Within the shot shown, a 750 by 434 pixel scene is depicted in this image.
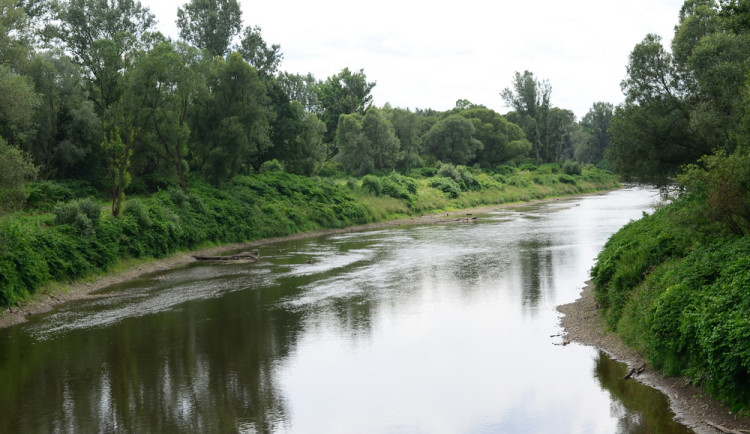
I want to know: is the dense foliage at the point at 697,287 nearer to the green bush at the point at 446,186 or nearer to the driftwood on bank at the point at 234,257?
the driftwood on bank at the point at 234,257

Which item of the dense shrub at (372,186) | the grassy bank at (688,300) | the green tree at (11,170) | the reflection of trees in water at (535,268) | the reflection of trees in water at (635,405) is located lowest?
the reflection of trees in water at (635,405)

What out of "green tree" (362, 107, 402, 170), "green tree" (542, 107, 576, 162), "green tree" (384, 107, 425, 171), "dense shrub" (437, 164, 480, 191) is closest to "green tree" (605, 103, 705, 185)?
"dense shrub" (437, 164, 480, 191)

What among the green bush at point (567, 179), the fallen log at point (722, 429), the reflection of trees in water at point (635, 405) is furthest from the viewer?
the green bush at point (567, 179)

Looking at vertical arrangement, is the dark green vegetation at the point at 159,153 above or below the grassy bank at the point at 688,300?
above

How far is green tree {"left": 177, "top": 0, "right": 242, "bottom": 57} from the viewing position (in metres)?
69.1

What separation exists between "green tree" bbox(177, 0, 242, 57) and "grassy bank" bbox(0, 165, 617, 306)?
19.9 metres

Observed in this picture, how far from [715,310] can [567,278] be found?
16.1m

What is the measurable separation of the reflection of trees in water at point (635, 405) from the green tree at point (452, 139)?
86219 mm

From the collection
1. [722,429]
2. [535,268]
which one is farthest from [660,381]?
[535,268]

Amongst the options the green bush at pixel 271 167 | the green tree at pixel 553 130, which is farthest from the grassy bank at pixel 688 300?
the green tree at pixel 553 130

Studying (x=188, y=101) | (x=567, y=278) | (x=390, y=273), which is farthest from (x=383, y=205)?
(x=567, y=278)

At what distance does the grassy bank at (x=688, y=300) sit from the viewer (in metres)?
12.2

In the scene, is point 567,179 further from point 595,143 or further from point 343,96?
point 595,143

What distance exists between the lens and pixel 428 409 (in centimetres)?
1440
